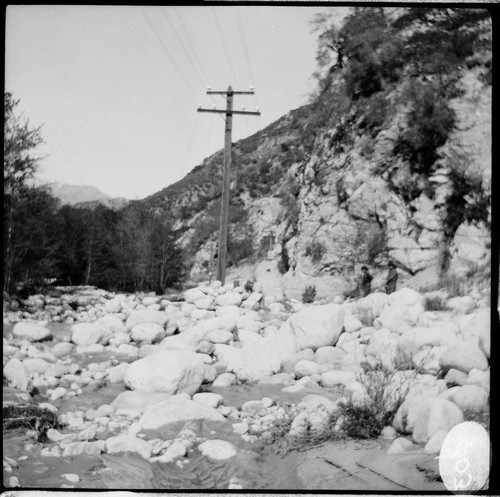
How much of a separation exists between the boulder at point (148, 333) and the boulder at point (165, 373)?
0.12 metres

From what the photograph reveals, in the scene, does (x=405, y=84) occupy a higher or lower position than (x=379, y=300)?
higher

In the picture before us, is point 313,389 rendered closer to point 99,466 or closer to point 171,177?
point 99,466

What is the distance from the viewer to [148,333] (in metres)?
3.71

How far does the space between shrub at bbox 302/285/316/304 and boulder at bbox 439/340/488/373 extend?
999 mm

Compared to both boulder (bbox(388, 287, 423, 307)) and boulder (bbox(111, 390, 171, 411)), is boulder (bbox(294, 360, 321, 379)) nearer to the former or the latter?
Answer: boulder (bbox(388, 287, 423, 307))

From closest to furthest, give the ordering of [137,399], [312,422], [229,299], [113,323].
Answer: [312,422]
[137,399]
[113,323]
[229,299]

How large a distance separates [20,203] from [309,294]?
2170mm

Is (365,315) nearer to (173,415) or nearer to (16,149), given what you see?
(173,415)

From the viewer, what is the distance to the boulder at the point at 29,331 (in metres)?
3.49

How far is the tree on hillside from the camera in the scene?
3.47m

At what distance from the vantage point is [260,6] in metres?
3.46

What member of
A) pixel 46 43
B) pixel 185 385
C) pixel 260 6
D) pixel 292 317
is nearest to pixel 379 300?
pixel 292 317

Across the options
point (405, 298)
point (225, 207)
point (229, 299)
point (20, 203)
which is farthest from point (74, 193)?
point (405, 298)

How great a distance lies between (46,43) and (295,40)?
5.69ft
